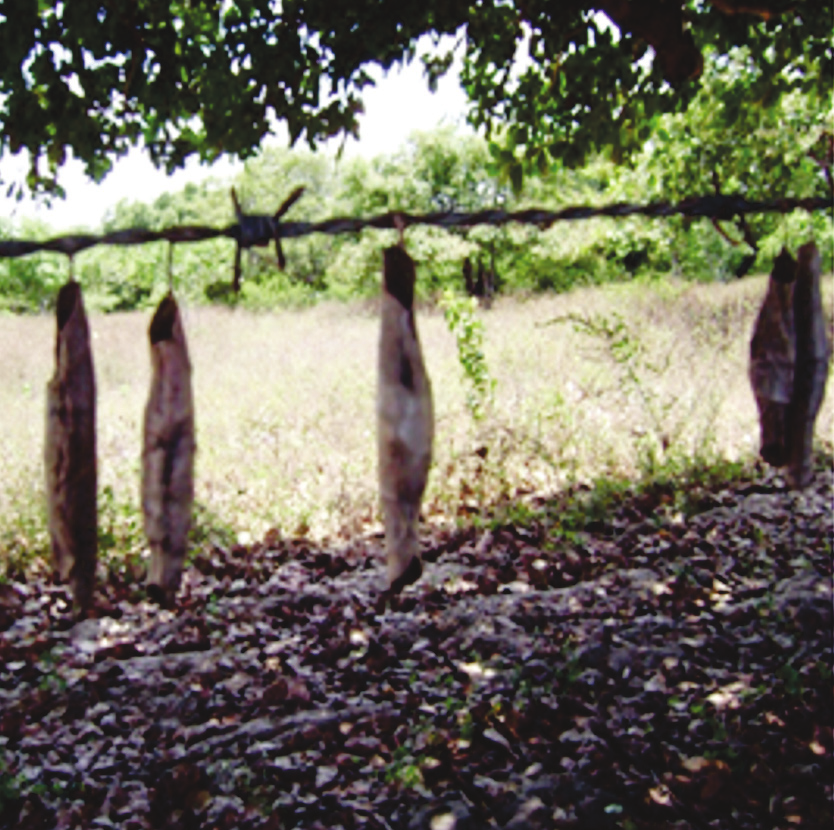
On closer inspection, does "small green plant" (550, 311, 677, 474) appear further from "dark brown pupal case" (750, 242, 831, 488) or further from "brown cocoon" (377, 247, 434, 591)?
"brown cocoon" (377, 247, 434, 591)

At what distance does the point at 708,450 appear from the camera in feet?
22.8

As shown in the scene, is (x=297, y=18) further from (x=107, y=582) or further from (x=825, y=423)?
(x=825, y=423)

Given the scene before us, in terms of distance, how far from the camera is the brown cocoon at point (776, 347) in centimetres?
153

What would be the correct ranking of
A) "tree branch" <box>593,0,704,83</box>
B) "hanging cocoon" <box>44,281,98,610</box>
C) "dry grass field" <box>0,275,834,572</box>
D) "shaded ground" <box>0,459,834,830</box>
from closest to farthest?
"hanging cocoon" <box>44,281,98,610</box> < "shaded ground" <box>0,459,834,830</box> < "tree branch" <box>593,0,704,83</box> < "dry grass field" <box>0,275,834,572</box>

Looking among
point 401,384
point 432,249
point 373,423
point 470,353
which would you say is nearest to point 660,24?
point 401,384

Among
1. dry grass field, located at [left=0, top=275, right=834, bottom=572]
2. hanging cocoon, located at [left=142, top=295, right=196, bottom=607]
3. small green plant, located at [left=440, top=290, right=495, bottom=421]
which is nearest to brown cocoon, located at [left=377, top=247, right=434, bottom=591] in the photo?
hanging cocoon, located at [left=142, top=295, right=196, bottom=607]

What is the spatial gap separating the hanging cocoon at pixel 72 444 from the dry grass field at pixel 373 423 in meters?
4.50

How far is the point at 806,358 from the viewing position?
1.59 metres

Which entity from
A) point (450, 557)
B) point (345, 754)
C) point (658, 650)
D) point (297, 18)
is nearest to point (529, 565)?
point (450, 557)

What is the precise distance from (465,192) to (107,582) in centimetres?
2242

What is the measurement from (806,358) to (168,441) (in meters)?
1.19

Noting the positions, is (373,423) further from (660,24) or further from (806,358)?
(806,358)

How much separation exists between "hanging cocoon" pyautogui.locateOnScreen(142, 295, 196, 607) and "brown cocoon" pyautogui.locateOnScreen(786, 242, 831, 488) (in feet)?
3.71

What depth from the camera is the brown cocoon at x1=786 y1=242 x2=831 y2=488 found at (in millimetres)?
1555
